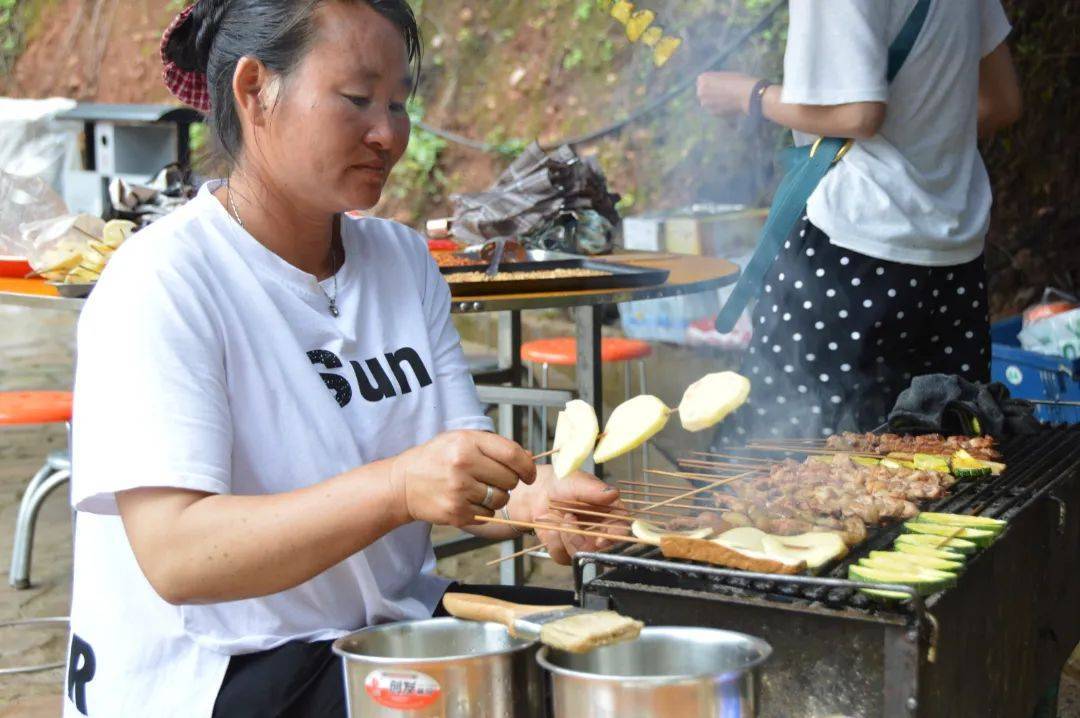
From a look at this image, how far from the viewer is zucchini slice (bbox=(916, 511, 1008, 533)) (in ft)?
7.42

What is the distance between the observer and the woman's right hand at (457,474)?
1739 mm

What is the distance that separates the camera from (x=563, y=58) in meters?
9.92

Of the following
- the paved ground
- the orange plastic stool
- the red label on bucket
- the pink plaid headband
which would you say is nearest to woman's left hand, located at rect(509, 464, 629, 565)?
the red label on bucket

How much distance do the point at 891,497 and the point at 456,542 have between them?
2260 millimetres

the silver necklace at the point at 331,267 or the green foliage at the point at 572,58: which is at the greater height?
the green foliage at the point at 572,58

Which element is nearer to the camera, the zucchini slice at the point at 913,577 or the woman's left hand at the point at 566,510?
the zucchini slice at the point at 913,577

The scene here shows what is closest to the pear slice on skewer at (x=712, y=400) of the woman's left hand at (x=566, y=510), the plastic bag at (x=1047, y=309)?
the woman's left hand at (x=566, y=510)

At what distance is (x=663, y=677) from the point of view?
1.43 m

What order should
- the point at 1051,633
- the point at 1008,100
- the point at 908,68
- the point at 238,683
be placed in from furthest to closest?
the point at 1008,100 < the point at 908,68 < the point at 1051,633 < the point at 238,683

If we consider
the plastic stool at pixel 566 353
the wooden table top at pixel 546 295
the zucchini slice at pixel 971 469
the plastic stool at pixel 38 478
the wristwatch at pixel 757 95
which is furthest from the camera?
the plastic stool at pixel 566 353

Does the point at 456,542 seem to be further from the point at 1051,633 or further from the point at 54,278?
the point at 1051,633

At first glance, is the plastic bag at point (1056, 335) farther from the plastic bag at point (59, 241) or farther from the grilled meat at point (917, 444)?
the plastic bag at point (59, 241)

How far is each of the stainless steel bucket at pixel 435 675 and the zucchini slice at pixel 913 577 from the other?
563 millimetres

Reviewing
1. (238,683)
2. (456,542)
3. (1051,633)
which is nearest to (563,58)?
(456,542)
